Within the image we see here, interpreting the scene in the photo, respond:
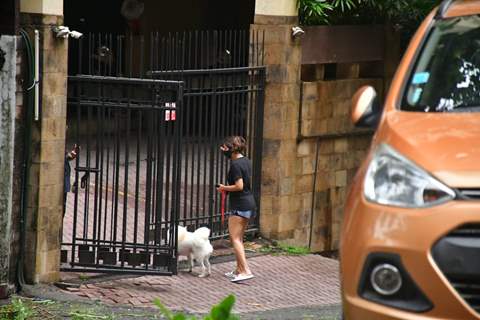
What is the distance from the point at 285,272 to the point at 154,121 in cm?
252

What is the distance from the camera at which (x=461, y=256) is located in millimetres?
4879

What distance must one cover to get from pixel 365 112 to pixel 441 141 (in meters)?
0.71

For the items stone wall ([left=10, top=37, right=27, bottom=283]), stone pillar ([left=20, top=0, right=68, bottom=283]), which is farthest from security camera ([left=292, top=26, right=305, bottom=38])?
stone wall ([left=10, top=37, right=27, bottom=283])

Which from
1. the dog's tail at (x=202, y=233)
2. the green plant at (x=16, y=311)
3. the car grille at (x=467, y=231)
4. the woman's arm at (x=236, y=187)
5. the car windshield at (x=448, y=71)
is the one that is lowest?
the green plant at (x=16, y=311)

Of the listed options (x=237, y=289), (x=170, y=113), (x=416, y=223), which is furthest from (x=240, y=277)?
(x=416, y=223)

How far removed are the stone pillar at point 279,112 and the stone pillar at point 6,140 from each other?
477 cm

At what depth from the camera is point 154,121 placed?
38.5 feet

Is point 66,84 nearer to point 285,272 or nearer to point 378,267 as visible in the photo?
point 285,272

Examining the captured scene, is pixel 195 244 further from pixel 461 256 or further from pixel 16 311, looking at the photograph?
pixel 461 256

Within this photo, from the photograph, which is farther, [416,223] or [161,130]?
[161,130]

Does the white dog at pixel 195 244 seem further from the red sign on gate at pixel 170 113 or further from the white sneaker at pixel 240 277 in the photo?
the red sign on gate at pixel 170 113

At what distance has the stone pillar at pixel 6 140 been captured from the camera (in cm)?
1039

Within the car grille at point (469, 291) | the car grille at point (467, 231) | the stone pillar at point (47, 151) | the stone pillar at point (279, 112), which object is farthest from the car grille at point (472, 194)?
the stone pillar at point (279, 112)

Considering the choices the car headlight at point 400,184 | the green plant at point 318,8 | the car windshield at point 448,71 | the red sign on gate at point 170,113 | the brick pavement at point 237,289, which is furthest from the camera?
the green plant at point 318,8
